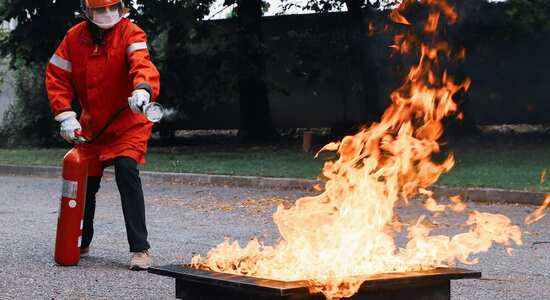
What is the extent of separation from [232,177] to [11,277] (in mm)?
7426

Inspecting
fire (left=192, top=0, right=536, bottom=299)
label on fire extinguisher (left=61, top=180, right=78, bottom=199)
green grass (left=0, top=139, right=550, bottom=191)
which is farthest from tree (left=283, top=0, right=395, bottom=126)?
fire (left=192, top=0, right=536, bottom=299)

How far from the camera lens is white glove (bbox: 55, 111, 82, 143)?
6480 millimetres

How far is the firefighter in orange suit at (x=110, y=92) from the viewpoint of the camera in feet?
21.0

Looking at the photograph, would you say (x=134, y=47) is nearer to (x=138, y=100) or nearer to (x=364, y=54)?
(x=138, y=100)

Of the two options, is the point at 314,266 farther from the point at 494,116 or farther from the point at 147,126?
the point at 494,116

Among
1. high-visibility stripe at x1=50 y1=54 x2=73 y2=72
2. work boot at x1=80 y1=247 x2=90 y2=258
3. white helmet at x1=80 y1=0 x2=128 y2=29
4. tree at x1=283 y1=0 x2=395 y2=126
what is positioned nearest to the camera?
white helmet at x1=80 y1=0 x2=128 y2=29

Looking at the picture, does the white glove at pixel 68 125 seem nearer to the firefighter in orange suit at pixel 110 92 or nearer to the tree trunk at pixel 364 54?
the firefighter in orange suit at pixel 110 92

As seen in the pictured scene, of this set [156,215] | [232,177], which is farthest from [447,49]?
[156,215]

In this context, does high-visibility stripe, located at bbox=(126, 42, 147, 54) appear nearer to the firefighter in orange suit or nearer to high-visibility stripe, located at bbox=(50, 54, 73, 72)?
the firefighter in orange suit

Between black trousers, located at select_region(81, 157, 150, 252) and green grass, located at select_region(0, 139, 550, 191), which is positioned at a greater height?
green grass, located at select_region(0, 139, 550, 191)

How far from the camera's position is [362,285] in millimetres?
3408

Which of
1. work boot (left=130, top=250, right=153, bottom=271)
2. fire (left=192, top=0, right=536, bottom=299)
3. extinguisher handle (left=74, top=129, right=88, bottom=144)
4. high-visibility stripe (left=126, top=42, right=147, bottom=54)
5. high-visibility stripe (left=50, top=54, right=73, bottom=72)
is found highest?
high-visibility stripe (left=126, top=42, right=147, bottom=54)

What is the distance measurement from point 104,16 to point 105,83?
17.1 inches

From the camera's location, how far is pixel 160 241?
794 cm
